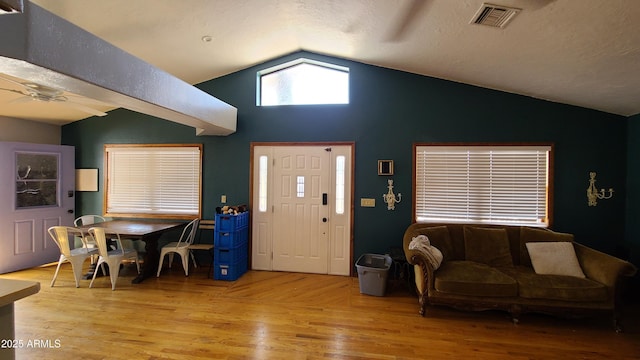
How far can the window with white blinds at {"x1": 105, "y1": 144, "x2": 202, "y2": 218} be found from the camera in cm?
486

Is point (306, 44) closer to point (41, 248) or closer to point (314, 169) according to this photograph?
point (314, 169)

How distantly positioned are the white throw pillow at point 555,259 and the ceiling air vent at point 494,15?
2541 millimetres

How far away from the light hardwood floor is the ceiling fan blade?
10.1 ft

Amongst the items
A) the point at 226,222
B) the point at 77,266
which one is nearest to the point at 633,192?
the point at 226,222

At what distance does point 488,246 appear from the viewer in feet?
12.1

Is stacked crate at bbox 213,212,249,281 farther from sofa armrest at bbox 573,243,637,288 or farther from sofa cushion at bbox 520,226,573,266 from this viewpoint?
sofa armrest at bbox 573,243,637,288

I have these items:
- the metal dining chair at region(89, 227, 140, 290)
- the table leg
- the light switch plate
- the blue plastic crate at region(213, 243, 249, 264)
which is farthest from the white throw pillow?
the metal dining chair at region(89, 227, 140, 290)

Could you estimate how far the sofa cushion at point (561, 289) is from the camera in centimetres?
292

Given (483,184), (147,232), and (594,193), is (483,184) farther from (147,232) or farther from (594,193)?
(147,232)

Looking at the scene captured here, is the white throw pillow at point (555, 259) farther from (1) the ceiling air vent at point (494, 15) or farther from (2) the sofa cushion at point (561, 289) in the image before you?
(1) the ceiling air vent at point (494, 15)

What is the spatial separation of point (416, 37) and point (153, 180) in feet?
14.9

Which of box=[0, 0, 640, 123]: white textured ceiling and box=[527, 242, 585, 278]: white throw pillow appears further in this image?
box=[527, 242, 585, 278]: white throw pillow

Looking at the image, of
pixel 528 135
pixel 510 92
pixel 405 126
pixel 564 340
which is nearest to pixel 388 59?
pixel 405 126

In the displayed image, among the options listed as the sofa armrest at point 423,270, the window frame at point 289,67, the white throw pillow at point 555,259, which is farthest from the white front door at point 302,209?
the white throw pillow at point 555,259
